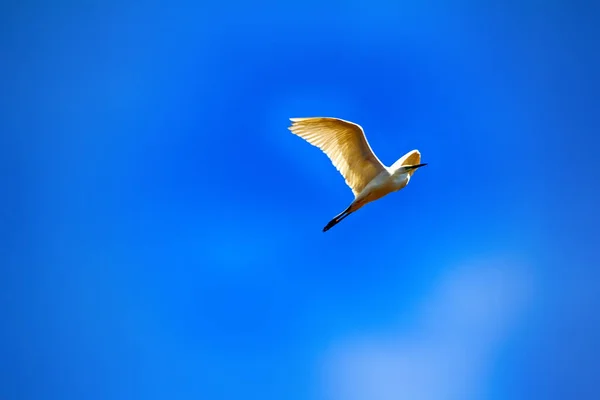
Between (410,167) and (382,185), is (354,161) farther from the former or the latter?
(410,167)

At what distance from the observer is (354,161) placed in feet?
37.4

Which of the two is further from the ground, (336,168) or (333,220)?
(336,168)

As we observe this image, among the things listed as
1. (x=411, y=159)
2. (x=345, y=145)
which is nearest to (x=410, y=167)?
(x=411, y=159)

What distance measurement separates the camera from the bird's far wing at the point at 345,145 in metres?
10.6

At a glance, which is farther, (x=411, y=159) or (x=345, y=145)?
(x=411, y=159)

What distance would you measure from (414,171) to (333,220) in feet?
7.51

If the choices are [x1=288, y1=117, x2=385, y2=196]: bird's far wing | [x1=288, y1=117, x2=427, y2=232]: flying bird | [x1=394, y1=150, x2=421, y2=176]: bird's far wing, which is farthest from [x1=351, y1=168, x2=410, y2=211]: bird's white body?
[x1=394, y1=150, x2=421, y2=176]: bird's far wing

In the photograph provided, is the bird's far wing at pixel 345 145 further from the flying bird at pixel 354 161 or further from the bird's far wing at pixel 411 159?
the bird's far wing at pixel 411 159

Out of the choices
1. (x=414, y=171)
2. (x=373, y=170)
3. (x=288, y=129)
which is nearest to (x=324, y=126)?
(x=288, y=129)

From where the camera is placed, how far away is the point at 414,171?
12.1 metres

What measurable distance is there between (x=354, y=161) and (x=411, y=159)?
1.81 m

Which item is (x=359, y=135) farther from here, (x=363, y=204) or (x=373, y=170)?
(x=363, y=204)

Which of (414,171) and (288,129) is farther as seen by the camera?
(414,171)

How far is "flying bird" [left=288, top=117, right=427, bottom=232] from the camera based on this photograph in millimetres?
10656
